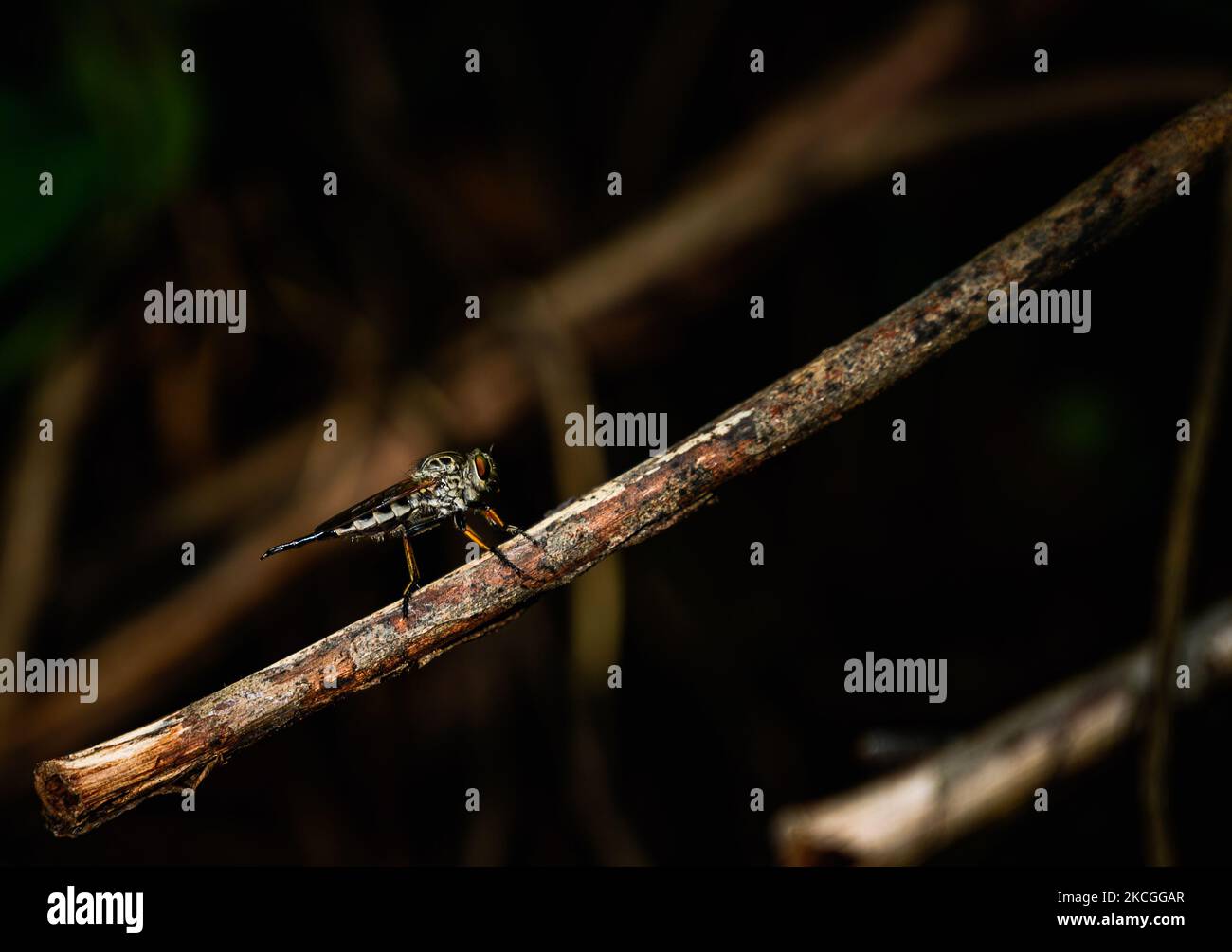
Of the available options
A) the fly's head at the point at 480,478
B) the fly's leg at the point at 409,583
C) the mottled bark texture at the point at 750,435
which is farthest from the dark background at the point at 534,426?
the mottled bark texture at the point at 750,435

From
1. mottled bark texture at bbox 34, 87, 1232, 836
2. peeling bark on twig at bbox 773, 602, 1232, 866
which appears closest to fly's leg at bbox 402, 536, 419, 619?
mottled bark texture at bbox 34, 87, 1232, 836

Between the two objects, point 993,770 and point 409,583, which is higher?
point 409,583

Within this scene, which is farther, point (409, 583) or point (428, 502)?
point (428, 502)

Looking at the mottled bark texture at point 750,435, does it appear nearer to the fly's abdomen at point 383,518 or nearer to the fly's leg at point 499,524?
the fly's leg at point 499,524

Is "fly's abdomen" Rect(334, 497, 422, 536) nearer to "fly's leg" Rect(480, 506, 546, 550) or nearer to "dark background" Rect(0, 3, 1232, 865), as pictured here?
"fly's leg" Rect(480, 506, 546, 550)

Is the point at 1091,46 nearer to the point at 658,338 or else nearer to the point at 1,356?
the point at 658,338

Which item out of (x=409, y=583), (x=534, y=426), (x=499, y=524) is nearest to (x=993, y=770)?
(x=499, y=524)

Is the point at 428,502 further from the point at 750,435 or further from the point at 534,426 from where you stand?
A: the point at 534,426
